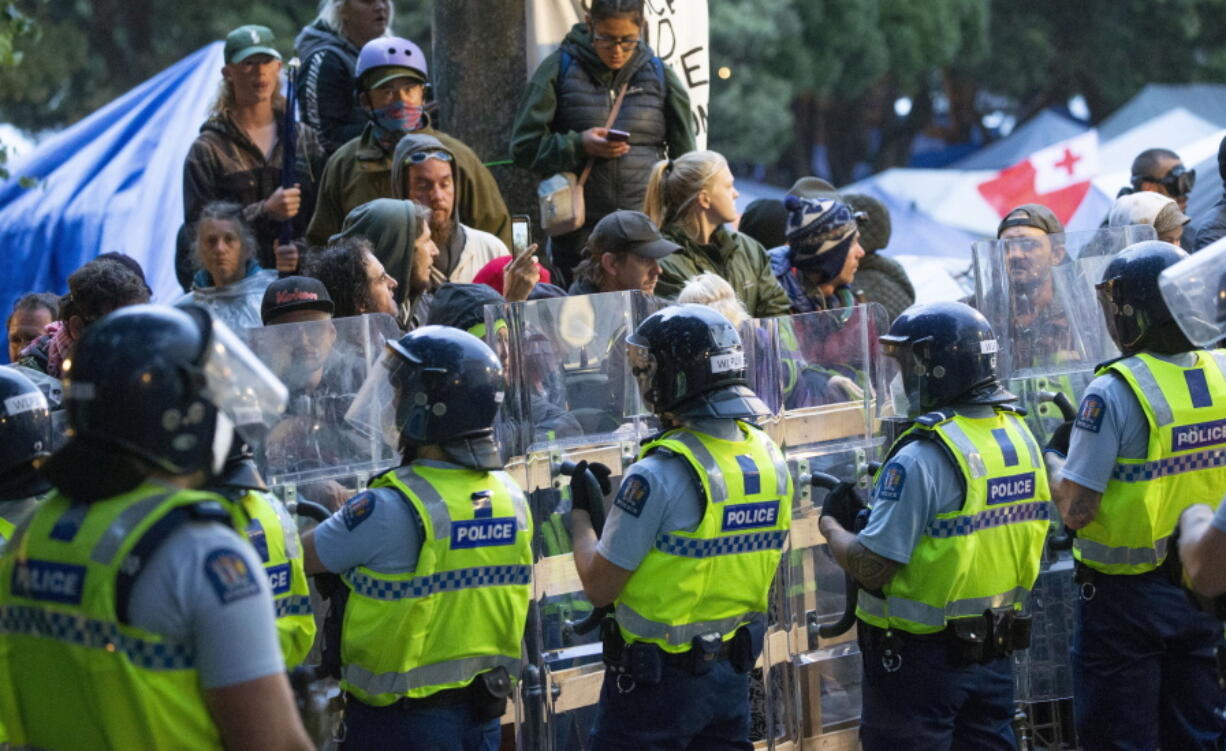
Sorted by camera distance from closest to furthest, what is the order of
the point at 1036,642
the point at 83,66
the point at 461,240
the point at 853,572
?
the point at 853,572, the point at 1036,642, the point at 461,240, the point at 83,66

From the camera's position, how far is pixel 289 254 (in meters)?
7.94

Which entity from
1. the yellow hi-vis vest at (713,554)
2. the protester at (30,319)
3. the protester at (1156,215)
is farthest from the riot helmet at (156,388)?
the protester at (1156,215)

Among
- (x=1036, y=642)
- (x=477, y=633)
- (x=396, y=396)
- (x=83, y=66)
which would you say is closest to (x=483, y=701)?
(x=477, y=633)

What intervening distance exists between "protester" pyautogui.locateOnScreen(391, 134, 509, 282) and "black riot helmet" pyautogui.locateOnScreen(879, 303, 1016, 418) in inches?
95.4

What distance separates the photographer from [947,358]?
232 inches

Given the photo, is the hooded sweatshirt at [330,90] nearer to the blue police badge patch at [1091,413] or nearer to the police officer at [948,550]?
the police officer at [948,550]

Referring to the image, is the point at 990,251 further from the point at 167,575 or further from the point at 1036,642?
the point at 167,575

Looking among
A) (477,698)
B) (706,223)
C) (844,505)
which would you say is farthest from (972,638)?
(706,223)

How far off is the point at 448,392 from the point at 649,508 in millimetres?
800

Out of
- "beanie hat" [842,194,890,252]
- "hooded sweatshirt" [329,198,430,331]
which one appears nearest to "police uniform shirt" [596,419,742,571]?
"hooded sweatshirt" [329,198,430,331]

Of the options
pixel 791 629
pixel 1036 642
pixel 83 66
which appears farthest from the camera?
pixel 83 66

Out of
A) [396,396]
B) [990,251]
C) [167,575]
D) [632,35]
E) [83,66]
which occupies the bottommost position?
[167,575]

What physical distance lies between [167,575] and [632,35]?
5.70m

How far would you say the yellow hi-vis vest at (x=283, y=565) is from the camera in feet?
15.6
